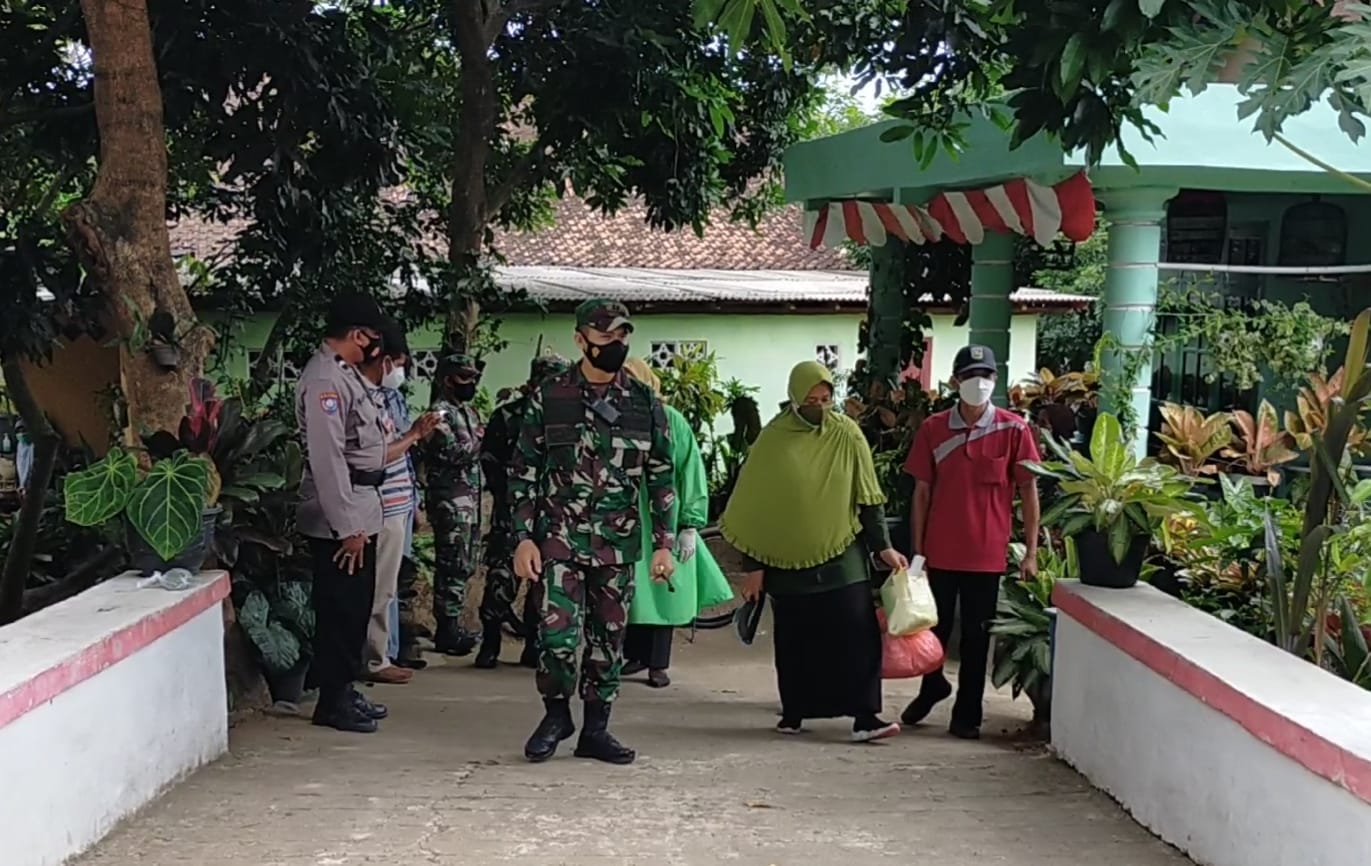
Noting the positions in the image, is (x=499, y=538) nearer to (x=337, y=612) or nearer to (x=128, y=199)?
(x=337, y=612)

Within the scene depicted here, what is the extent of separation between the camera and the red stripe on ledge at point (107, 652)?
320 centimetres

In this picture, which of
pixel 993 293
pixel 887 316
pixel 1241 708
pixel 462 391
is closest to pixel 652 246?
pixel 887 316

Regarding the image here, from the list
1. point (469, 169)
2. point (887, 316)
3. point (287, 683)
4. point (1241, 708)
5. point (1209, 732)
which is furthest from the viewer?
point (887, 316)

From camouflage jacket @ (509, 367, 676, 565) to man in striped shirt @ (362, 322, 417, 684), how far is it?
3.16 feet

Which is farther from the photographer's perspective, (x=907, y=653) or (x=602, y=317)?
(x=907, y=653)

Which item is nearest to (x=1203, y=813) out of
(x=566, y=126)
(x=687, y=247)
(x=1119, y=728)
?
(x=1119, y=728)

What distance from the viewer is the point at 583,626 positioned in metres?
4.68

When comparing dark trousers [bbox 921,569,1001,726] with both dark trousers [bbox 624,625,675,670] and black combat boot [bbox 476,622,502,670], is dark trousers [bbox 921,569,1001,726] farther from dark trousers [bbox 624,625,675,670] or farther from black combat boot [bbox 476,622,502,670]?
black combat boot [bbox 476,622,502,670]

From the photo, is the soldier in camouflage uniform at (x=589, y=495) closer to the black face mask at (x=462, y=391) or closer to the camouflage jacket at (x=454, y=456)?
the camouflage jacket at (x=454, y=456)

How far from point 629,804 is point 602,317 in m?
1.64

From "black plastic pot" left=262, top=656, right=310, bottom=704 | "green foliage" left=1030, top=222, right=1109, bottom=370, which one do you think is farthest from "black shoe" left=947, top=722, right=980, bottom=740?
"green foliage" left=1030, top=222, right=1109, bottom=370

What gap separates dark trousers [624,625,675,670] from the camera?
21.8 feet

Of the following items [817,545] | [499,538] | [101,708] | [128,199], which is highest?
[128,199]

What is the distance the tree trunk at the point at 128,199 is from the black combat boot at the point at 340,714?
131cm
